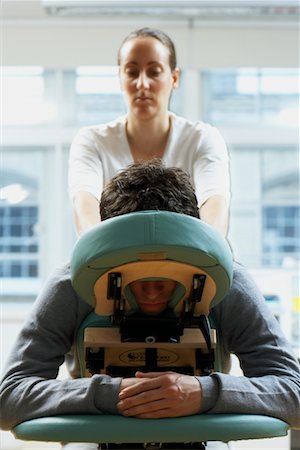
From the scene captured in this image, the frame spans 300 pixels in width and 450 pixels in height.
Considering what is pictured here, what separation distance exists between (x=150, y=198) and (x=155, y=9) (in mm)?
4129

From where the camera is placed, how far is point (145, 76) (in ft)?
7.57

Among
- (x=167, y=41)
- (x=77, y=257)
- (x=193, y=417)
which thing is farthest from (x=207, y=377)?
(x=167, y=41)

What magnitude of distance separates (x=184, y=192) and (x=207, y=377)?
0.38 meters

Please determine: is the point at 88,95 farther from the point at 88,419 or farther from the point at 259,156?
the point at 88,419

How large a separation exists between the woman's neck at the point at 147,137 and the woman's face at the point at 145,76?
0.10ft

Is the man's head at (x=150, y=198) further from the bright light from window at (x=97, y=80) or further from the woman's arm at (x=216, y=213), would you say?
the bright light from window at (x=97, y=80)

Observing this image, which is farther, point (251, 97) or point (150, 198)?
point (251, 97)

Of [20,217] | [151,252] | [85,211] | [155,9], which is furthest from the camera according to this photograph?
[20,217]

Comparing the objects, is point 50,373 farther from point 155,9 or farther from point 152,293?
point 155,9

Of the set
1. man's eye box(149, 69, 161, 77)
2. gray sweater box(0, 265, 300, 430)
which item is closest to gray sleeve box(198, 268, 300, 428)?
gray sweater box(0, 265, 300, 430)

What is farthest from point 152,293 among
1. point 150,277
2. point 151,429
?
point 151,429

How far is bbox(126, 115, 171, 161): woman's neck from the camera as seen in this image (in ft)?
7.68

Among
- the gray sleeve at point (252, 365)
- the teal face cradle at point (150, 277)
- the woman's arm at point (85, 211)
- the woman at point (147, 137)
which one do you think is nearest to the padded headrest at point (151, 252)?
the teal face cradle at point (150, 277)

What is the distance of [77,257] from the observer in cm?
144
